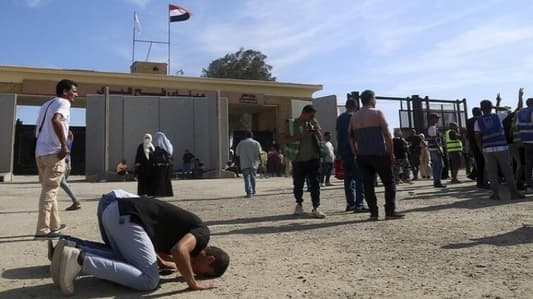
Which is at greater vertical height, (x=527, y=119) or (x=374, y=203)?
(x=527, y=119)

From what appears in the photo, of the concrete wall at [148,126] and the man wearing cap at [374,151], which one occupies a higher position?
the concrete wall at [148,126]

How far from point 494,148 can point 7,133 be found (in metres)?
21.2

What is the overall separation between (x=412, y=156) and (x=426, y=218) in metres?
9.26

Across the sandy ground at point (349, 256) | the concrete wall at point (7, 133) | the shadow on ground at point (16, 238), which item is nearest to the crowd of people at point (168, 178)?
the sandy ground at point (349, 256)

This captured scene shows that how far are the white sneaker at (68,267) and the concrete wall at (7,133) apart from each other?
2038cm

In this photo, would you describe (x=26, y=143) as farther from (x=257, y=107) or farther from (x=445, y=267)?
(x=445, y=267)

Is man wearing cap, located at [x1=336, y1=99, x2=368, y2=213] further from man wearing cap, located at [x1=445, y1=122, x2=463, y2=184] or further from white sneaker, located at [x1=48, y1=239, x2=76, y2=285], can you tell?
man wearing cap, located at [x1=445, y1=122, x2=463, y2=184]

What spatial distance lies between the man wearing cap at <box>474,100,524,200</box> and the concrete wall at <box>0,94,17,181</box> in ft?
64.5

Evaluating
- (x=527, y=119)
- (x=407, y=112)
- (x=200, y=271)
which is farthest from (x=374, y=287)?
(x=407, y=112)

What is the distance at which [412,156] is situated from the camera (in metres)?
15.4

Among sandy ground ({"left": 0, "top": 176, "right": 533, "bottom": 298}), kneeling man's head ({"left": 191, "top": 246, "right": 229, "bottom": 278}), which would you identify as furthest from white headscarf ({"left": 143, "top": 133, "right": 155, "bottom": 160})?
kneeling man's head ({"left": 191, "top": 246, "right": 229, "bottom": 278})

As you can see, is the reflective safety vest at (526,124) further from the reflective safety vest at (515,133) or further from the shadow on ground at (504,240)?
the shadow on ground at (504,240)

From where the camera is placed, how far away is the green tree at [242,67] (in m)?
50.1

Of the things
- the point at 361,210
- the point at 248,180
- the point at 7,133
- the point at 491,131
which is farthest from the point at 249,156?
the point at 7,133
